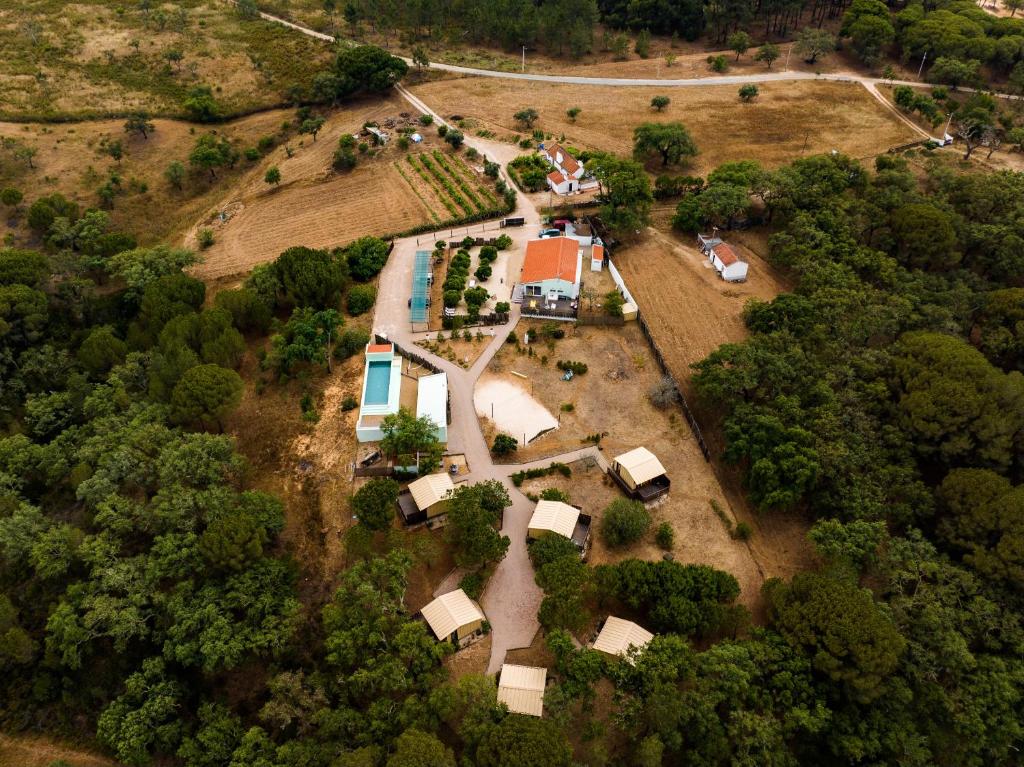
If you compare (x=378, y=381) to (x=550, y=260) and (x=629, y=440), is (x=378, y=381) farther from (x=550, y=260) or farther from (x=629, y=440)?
(x=550, y=260)

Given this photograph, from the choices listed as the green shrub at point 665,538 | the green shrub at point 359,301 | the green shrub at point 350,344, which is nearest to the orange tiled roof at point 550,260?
the green shrub at point 359,301

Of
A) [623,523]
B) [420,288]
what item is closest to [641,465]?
[623,523]

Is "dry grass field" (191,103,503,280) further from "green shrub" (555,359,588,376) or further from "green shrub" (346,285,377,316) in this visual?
"green shrub" (555,359,588,376)

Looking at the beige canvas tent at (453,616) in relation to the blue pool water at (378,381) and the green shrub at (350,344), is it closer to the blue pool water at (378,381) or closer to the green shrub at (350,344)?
the blue pool water at (378,381)

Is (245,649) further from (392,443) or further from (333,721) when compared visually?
(392,443)

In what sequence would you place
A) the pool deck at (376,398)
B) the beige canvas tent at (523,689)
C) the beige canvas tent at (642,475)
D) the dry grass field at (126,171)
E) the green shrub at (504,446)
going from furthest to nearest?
the dry grass field at (126,171), the pool deck at (376,398), the green shrub at (504,446), the beige canvas tent at (642,475), the beige canvas tent at (523,689)

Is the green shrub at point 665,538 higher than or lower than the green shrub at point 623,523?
lower
